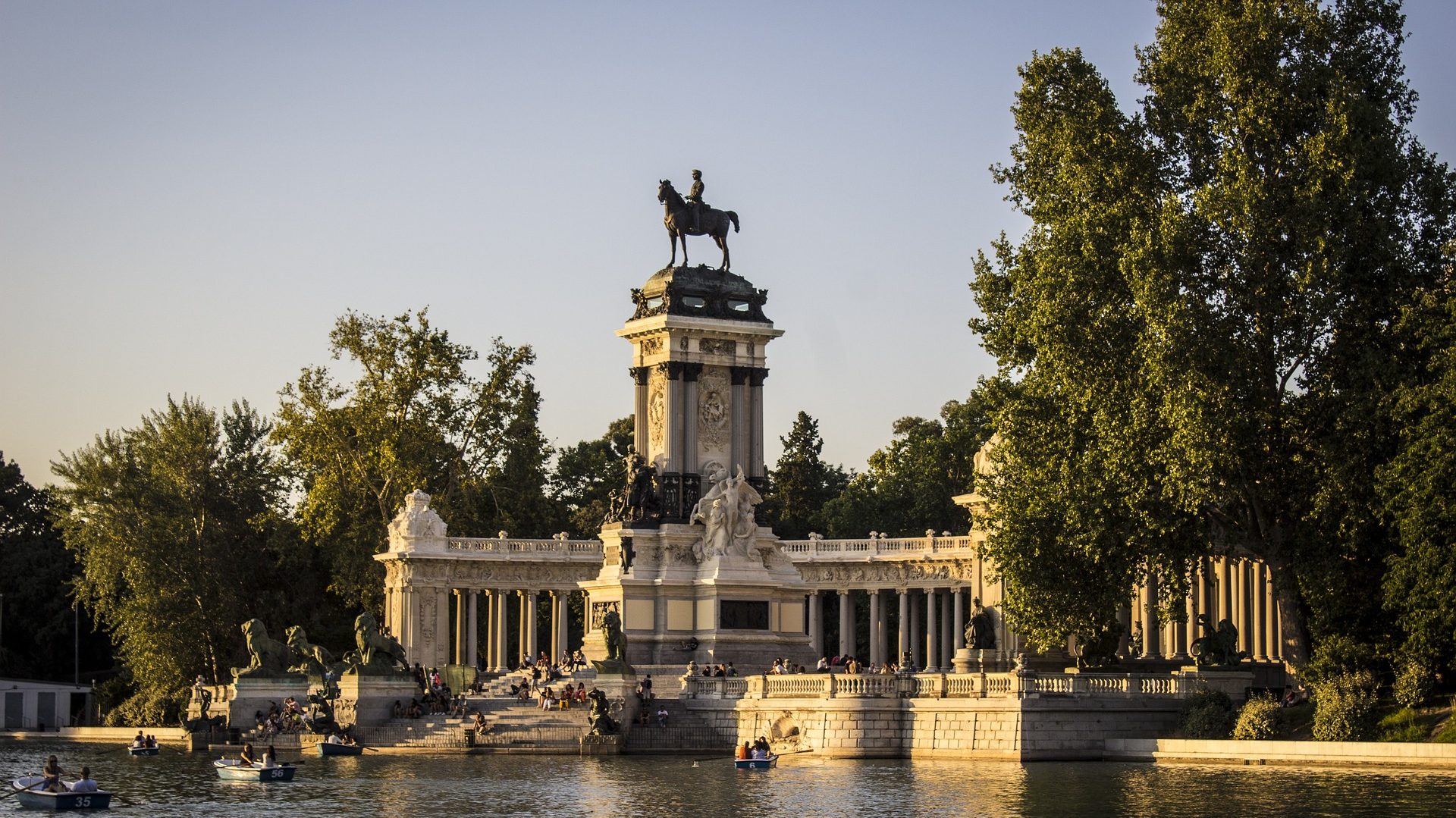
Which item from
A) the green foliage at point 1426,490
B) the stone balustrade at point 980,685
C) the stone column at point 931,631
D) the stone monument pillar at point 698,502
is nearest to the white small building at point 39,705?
the stone monument pillar at point 698,502

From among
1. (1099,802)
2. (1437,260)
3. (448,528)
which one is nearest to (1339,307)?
(1437,260)

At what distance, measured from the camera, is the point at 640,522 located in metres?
71.1

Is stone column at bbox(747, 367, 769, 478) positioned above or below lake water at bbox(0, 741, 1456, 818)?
above

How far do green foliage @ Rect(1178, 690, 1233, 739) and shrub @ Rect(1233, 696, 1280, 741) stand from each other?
0.44 m

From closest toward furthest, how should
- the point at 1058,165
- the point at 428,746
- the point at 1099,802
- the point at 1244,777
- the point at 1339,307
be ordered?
the point at 1099,802 → the point at 1244,777 → the point at 1339,307 → the point at 1058,165 → the point at 428,746

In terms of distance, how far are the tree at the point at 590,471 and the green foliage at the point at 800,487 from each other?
7182 mm

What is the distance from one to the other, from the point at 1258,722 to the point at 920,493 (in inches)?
2111

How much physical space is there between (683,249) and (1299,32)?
24.1 m

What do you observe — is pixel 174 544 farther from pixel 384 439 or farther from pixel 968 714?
pixel 968 714

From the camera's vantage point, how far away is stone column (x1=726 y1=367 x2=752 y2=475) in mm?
72750

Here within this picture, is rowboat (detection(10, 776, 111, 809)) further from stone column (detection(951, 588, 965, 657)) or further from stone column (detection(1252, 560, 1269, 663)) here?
stone column (detection(951, 588, 965, 657))

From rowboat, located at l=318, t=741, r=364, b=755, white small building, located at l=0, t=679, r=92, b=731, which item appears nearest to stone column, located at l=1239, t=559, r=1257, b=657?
rowboat, located at l=318, t=741, r=364, b=755

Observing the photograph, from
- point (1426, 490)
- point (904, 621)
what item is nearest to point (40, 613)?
point (904, 621)

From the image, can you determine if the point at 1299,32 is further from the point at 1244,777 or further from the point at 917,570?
the point at 917,570
